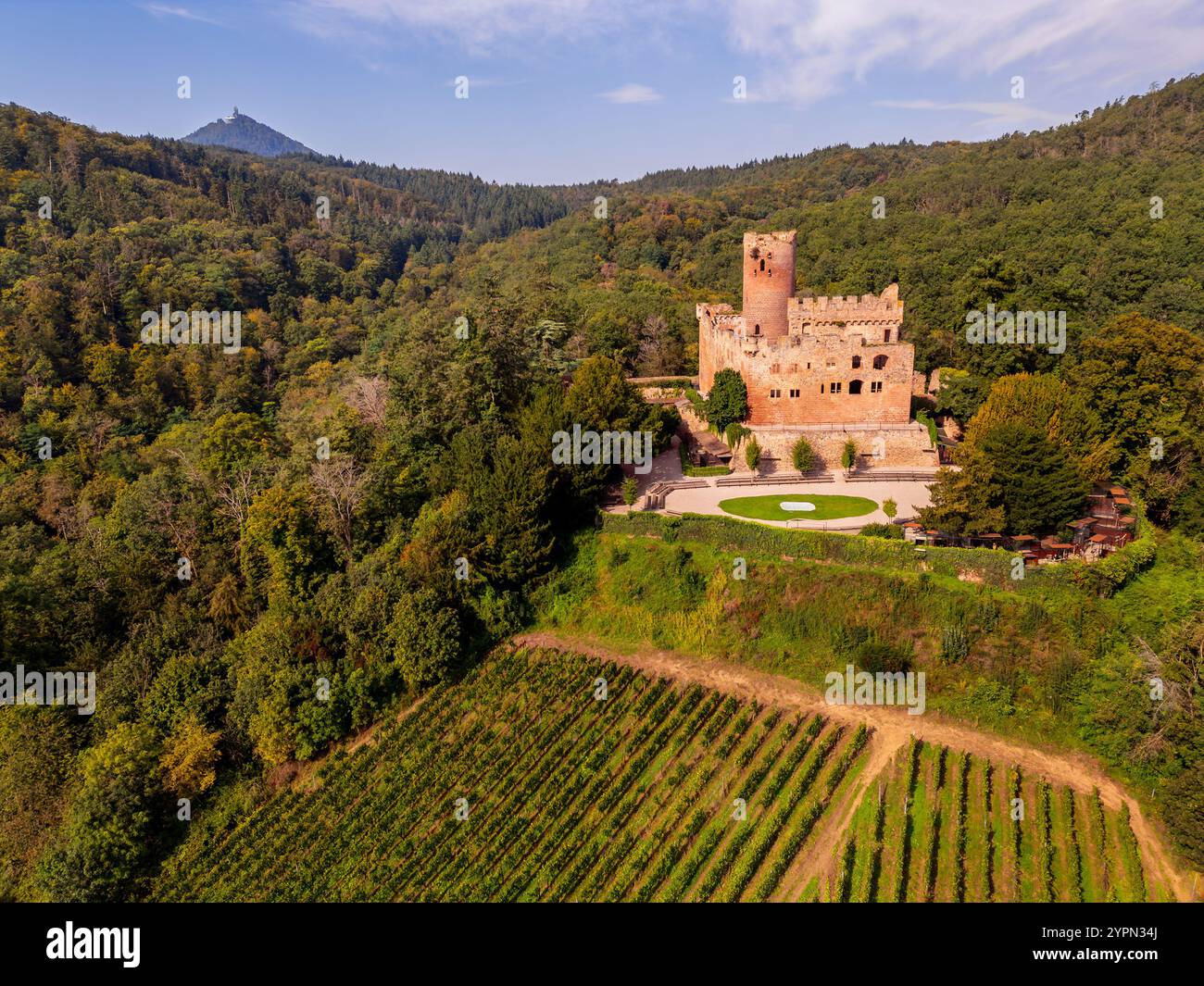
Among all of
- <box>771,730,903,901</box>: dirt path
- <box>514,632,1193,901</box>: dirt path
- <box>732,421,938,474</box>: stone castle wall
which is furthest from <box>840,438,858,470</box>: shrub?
<box>771,730,903,901</box>: dirt path

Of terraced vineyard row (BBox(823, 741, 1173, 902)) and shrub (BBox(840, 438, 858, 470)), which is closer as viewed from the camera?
terraced vineyard row (BBox(823, 741, 1173, 902))

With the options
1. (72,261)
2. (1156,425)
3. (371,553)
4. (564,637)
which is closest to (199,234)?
(72,261)

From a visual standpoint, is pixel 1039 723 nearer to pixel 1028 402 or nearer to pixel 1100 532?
pixel 1100 532

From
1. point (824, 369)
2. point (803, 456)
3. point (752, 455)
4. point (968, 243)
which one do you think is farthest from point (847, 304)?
point (968, 243)

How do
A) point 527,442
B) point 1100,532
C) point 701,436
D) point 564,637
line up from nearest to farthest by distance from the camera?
point 1100,532
point 564,637
point 527,442
point 701,436

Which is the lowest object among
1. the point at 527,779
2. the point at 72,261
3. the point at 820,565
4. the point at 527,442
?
the point at 527,779

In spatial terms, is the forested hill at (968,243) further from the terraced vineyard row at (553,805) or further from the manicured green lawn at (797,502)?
the terraced vineyard row at (553,805)

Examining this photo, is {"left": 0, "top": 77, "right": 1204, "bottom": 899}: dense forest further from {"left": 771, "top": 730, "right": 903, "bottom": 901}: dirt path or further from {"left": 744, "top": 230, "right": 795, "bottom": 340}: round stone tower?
{"left": 771, "top": 730, "right": 903, "bottom": 901}: dirt path

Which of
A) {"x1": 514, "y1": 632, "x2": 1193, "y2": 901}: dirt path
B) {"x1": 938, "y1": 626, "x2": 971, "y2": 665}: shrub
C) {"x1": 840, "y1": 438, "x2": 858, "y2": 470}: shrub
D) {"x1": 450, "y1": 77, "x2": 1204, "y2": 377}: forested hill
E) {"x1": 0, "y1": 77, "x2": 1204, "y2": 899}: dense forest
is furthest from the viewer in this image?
{"x1": 450, "y1": 77, "x2": 1204, "y2": 377}: forested hill
